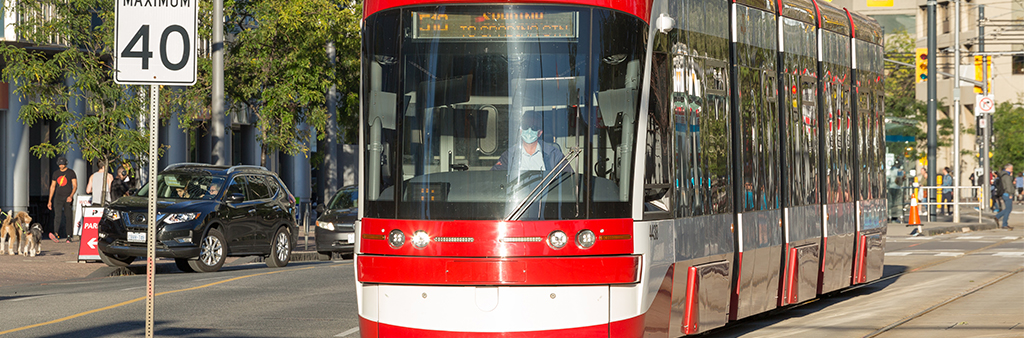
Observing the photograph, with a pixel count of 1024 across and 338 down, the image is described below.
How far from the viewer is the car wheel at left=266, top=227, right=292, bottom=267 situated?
819 inches

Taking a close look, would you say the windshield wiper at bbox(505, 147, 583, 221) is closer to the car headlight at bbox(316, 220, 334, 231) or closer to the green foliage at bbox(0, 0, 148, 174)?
the car headlight at bbox(316, 220, 334, 231)

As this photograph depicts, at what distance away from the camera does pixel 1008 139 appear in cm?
6894

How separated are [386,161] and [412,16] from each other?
3.10ft

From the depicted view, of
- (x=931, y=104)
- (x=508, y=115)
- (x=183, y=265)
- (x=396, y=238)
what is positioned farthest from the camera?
(x=931, y=104)

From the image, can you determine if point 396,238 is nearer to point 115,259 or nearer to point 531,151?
point 531,151

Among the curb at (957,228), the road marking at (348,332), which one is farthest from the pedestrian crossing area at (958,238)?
the road marking at (348,332)

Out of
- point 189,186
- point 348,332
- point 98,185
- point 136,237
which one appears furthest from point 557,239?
point 98,185

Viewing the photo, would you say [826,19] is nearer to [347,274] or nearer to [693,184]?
[693,184]

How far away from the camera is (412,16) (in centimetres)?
827

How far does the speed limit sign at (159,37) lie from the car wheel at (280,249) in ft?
43.4

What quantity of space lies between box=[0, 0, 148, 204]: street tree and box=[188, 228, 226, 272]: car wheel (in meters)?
4.23

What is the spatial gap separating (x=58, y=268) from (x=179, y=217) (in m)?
2.64

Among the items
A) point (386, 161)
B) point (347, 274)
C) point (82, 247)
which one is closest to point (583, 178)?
point (386, 161)

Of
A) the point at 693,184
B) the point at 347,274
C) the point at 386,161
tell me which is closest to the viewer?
the point at 386,161
